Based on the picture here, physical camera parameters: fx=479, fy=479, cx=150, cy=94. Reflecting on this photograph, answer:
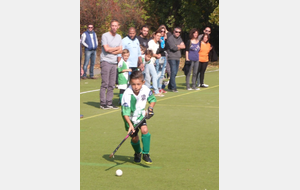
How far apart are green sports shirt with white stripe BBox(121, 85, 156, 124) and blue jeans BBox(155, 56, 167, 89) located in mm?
8622

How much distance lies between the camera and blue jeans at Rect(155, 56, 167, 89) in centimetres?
1508

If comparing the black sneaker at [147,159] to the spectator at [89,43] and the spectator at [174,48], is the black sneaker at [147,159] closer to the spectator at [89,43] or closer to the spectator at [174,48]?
the spectator at [174,48]

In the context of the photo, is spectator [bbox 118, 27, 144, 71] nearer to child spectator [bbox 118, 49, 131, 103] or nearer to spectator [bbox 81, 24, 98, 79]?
child spectator [bbox 118, 49, 131, 103]

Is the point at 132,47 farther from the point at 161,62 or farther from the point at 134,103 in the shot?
the point at 134,103

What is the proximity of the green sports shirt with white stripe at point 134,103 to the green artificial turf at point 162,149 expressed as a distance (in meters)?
0.70

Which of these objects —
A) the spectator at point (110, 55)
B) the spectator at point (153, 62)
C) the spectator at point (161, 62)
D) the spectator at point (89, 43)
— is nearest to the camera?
the spectator at point (110, 55)

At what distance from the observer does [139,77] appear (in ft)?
20.5

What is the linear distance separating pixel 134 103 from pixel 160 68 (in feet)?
29.5

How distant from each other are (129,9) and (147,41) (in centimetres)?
2225

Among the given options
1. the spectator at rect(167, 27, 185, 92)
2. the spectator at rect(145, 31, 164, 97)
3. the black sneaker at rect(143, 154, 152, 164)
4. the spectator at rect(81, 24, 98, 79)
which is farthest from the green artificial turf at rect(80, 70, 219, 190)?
the spectator at rect(81, 24, 98, 79)

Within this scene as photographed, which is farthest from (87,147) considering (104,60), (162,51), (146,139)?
(162,51)

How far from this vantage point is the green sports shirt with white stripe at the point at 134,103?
632cm

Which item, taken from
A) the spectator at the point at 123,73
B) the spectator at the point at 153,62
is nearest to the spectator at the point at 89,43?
the spectator at the point at 153,62

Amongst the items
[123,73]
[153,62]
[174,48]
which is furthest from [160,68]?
[123,73]
